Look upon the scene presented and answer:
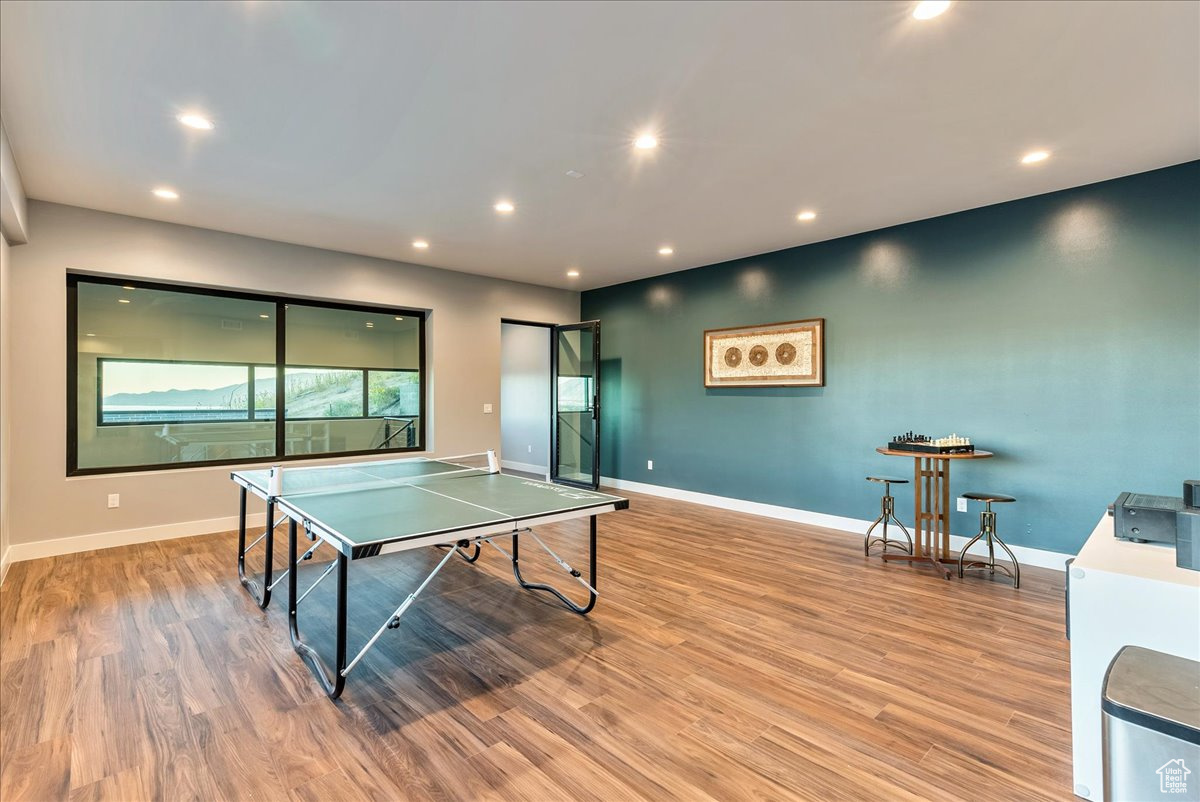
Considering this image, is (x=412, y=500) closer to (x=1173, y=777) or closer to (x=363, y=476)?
(x=363, y=476)

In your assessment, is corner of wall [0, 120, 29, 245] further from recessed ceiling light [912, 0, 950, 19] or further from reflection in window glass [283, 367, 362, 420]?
recessed ceiling light [912, 0, 950, 19]

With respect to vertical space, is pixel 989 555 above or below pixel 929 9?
below

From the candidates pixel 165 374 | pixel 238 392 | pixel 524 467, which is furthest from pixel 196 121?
pixel 524 467

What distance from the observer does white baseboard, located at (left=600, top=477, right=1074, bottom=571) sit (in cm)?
388

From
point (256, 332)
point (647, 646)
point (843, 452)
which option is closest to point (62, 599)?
point (256, 332)

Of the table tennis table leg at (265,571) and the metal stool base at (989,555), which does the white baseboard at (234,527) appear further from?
the table tennis table leg at (265,571)

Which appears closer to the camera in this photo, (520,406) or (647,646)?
(647,646)

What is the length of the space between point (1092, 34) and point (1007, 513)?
10.6 ft

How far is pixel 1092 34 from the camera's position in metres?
2.11

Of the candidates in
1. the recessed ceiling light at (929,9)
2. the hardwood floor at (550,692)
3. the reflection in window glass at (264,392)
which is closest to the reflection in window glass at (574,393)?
the reflection in window glass at (264,392)

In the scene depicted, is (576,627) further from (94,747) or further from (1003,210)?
(1003,210)

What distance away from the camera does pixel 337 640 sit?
2119mm

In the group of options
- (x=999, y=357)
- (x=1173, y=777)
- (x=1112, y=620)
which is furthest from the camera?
(x=999, y=357)

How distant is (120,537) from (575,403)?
187 inches
